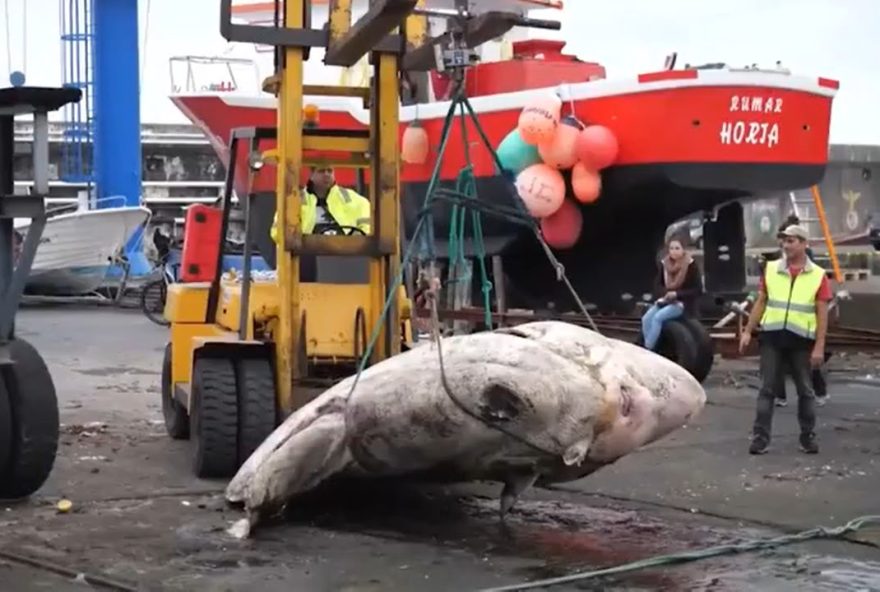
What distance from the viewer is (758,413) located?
9688mm

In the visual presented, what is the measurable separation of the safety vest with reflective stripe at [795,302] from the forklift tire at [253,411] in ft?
11.5

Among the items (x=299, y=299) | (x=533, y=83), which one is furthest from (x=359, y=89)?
(x=533, y=83)

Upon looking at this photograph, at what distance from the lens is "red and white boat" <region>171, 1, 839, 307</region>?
1373 centimetres

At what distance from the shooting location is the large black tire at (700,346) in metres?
12.4

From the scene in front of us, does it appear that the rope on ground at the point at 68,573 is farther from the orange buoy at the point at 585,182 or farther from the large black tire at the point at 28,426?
the orange buoy at the point at 585,182

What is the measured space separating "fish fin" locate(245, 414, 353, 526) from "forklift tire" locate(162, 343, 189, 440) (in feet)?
9.56

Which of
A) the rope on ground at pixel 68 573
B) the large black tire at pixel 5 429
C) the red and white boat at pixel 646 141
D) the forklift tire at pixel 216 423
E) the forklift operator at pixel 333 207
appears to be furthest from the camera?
the red and white boat at pixel 646 141

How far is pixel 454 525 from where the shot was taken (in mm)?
7305

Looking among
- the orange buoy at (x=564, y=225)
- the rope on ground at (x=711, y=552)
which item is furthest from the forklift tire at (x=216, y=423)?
the orange buoy at (x=564, y=225)

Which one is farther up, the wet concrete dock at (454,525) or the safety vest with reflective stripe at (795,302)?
the safety vest with reflective stripe at (795,302)

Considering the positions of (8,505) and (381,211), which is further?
(381,211)

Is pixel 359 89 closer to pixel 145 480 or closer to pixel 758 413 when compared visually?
pixel 145 480

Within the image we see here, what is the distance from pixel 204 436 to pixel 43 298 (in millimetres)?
17474

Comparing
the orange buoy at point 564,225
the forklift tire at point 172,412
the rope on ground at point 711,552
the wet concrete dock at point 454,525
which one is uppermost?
the orange buoy at point 564,225
